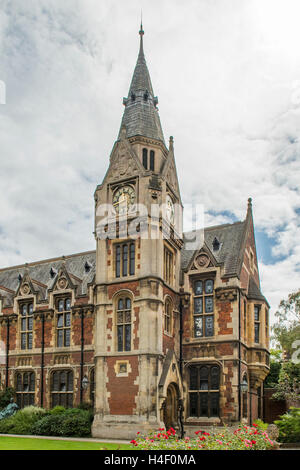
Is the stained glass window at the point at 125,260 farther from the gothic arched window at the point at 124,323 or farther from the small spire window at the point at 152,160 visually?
the small spire window at the point at 152,160

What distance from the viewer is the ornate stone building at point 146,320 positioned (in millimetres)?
31312

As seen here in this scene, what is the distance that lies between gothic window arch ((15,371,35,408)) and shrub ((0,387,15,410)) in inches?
23.1

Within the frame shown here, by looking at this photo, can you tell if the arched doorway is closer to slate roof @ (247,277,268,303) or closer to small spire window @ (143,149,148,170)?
slate roof @ (247,277,268,303)

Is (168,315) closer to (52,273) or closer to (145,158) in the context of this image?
(145,158)

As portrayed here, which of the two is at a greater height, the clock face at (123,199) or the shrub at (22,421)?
the clock face at (123,199)

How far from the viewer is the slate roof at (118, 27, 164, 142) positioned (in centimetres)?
3719

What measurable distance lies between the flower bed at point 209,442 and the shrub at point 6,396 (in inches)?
984

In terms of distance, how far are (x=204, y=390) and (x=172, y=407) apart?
2.28 metres

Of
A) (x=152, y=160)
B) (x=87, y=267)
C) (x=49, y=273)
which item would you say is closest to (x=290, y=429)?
(x=152, y=160)

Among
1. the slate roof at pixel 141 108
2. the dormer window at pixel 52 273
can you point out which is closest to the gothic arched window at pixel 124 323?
the slate roof at pixel 141 108

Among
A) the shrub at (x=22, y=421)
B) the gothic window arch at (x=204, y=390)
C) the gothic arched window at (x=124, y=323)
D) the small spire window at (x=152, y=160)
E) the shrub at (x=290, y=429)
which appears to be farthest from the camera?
the small spire window at (x=152, y=160)

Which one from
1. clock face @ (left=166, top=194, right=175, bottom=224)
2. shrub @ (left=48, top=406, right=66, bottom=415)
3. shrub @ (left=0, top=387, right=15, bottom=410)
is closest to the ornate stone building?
clock face @ (left=166, top=194, right=175, bottom=224)
